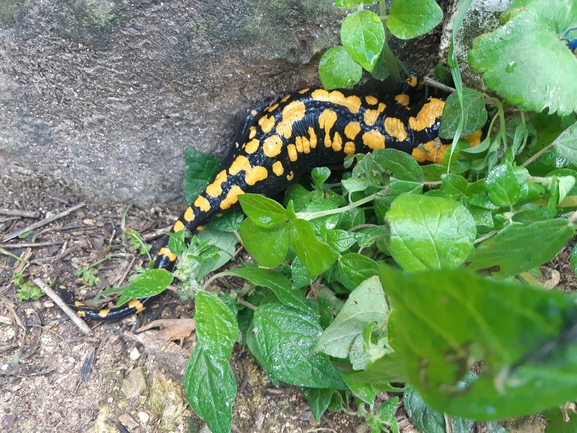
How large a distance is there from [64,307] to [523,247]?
1.73 metres

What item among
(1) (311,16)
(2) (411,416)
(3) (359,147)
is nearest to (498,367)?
(2) (411,416)

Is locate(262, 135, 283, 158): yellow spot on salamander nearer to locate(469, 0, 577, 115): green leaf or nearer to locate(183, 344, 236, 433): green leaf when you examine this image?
locate(183, 344, 236, 433): green leaf

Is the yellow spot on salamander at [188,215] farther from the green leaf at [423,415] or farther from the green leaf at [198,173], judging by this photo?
the green leaf at [423,415]

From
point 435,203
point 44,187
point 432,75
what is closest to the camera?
point 435,203

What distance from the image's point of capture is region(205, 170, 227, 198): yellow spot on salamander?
202 centimetres

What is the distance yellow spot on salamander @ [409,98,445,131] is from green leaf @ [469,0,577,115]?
29.9 inches

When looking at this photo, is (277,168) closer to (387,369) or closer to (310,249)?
(310,249)

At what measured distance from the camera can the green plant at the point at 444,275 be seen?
1.46 ft

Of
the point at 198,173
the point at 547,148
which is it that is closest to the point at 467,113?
the point at 547,148

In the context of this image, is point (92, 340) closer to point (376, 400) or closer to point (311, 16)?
point (376, 400)

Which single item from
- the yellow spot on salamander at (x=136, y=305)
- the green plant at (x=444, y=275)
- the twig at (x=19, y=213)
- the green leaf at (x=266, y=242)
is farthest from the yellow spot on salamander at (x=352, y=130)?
the twig at (x=19, y=213)

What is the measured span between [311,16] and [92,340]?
4.91 feet

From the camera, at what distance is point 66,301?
6.39 ft

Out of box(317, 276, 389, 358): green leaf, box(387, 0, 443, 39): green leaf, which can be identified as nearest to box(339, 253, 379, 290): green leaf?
box(317, 276, 389, 358): green leaf
